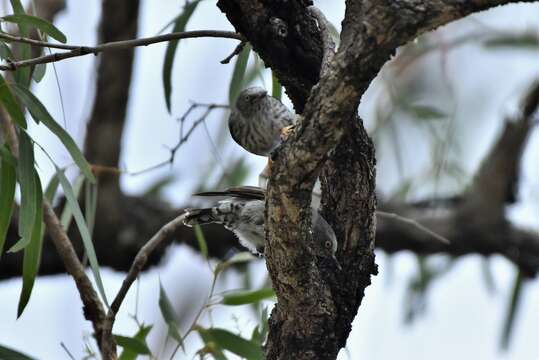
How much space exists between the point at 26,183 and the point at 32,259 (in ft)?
1.12

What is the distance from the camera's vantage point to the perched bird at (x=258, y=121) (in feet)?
11.1

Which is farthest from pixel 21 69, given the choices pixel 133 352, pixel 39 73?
pixel 133 352

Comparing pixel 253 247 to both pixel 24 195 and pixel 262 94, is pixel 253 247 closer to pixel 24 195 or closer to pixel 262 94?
pixel 262 94

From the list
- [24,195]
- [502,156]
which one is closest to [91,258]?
[24,195]

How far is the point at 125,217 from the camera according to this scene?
4.79 metres

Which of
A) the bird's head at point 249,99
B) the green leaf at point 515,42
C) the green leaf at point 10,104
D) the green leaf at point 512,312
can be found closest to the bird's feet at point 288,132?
the bird's head at point 249,99

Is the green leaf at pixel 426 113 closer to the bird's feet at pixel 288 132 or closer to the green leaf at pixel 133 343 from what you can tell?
the bird's feet at pixel 288 132

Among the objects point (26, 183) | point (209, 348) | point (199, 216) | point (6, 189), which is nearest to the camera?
point (26, 183)

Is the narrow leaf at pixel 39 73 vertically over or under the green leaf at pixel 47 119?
over

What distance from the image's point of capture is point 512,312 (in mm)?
5203

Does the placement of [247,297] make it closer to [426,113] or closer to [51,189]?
[51,189]

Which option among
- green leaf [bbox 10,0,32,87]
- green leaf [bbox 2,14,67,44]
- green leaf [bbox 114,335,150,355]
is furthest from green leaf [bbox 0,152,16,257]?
green leaf [bbox 114,335,150,355]

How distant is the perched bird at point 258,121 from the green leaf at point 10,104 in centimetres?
100

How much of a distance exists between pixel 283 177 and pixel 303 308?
40 centimetres
